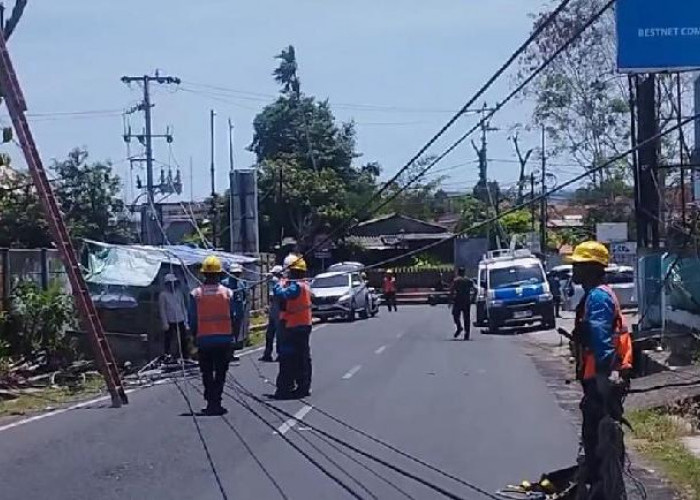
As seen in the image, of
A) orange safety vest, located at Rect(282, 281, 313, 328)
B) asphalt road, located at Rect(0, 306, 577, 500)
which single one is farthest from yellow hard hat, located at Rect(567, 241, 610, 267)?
orange safety vest, located at Rect(282, 281, 313, 328)

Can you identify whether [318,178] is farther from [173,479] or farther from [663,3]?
[173,479]

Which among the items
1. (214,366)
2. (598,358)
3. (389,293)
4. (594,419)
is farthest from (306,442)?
(389,293)

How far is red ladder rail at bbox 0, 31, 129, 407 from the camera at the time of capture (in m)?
18.3

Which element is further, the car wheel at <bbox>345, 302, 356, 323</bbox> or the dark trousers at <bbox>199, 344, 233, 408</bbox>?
the car wheel at <bbox>345, 302, 356, 323</bbox>

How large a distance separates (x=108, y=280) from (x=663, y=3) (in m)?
11.6

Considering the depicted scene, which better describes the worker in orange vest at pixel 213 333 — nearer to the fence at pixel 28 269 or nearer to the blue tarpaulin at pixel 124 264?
the fence at pixel 28 269

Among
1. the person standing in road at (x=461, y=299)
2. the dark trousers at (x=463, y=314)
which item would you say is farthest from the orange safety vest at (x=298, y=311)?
the dark trousers at (x=463, y=314)

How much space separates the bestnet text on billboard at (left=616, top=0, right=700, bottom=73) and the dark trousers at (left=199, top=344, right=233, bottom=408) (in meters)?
12.2

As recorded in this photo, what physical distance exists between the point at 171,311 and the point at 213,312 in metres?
9.71

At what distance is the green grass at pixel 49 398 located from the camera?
19.4 metres

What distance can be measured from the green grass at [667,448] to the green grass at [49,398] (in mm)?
8227

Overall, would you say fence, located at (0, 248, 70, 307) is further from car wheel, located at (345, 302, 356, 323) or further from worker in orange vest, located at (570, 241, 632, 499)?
car wheel, located at (345, 302, 356, 323)

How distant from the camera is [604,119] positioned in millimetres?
55125

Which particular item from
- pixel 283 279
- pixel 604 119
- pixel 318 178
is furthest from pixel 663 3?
pixel 318 178
